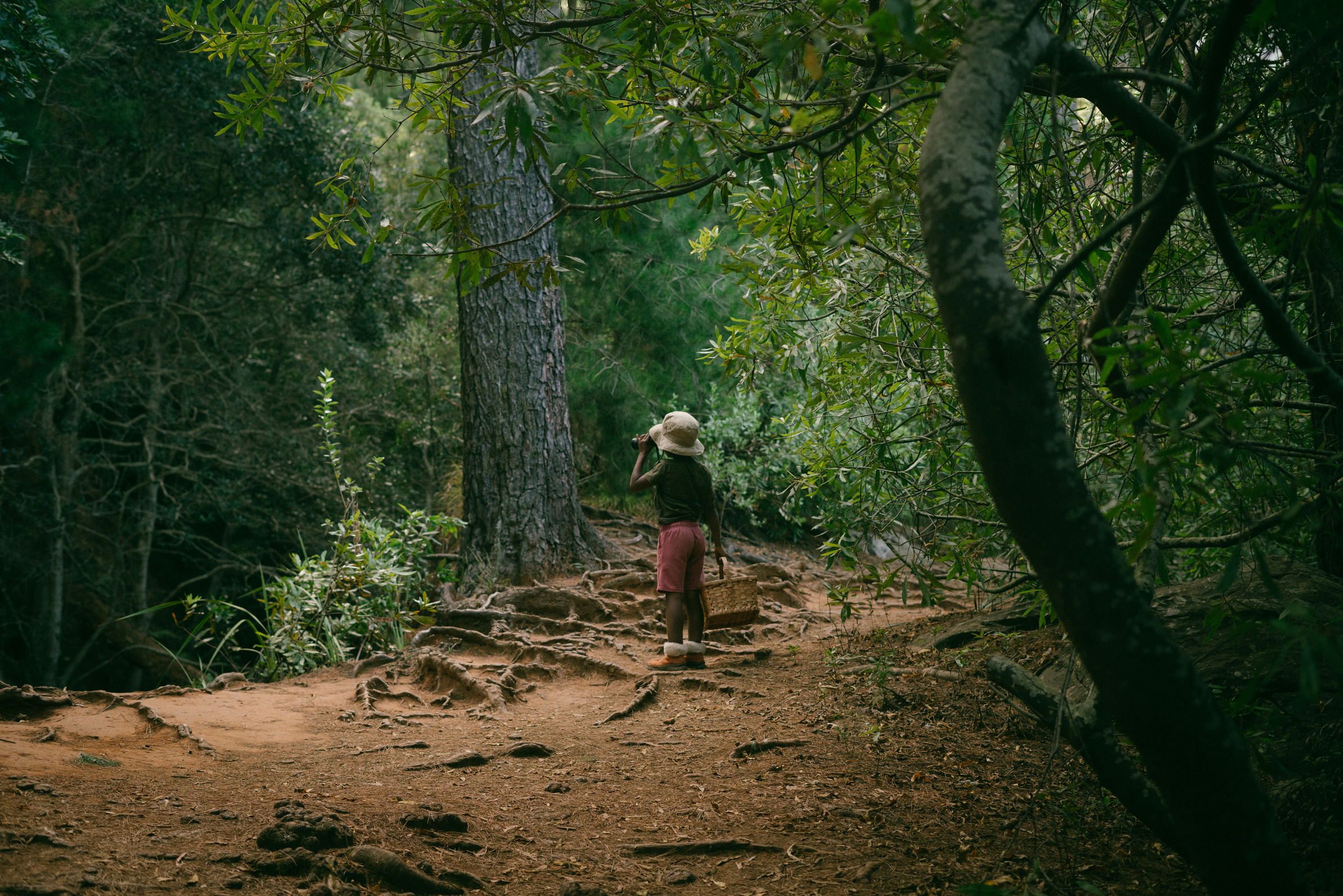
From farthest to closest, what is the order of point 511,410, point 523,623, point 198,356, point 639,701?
point 198,356 → point 511,410 → point 523,623 → point 639,701

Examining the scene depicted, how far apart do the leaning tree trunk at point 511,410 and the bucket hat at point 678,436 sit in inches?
89.8

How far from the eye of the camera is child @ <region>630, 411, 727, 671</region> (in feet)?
21.2

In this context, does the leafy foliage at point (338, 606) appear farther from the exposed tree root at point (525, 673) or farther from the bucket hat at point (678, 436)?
the bucket hat at point (678, 436)

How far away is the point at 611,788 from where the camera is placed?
155 inches

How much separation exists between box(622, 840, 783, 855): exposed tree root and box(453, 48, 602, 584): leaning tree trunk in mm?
5327

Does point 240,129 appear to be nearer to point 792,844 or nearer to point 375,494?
point 792,844

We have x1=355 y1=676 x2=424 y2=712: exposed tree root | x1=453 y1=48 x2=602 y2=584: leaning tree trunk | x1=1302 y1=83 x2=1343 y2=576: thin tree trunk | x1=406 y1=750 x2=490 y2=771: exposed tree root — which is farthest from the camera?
x1=453 y1=48 x2=602 y2=584: leaning tree trunk

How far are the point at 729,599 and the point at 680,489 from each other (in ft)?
3.93

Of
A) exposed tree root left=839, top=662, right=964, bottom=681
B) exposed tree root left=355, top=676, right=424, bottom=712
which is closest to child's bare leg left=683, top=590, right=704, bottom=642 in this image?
exposed tree root left=839, top=662, right=964, bottom=681

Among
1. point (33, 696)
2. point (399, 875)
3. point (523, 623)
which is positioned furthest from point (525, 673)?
point (399, 875)

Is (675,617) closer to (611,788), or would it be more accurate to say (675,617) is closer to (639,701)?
(639,701)

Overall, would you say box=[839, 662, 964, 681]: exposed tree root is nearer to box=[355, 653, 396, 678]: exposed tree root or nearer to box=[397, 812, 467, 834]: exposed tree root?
box=[397, 812, 467, 834]: exposed tree root

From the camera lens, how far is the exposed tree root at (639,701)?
523cm

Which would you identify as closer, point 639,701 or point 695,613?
point 639,701
